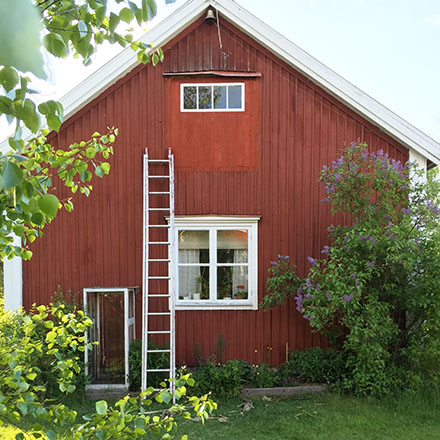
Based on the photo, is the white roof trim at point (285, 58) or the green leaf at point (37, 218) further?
the white roof trim at point (285, 58)

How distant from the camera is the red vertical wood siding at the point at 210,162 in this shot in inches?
298

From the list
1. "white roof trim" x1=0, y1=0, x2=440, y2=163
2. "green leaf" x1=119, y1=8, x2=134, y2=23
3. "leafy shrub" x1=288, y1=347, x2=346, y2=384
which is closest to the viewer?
"green leaf" x1=119, y1=8, x2=134, y2=23

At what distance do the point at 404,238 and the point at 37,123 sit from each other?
618 cm

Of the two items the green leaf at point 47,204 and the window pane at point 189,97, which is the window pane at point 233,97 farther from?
the green leaf at point 47,204

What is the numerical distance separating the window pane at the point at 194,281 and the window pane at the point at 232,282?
219 millimetres

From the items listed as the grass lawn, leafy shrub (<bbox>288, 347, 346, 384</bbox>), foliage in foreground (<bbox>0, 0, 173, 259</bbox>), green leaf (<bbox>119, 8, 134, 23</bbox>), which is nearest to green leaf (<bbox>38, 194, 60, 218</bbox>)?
foliage in foreground (<bbox>0, 0, 173, 259</bbox>)

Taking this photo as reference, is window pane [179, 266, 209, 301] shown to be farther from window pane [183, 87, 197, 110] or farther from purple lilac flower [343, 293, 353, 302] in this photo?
window pane [183, 87, 197, 110]

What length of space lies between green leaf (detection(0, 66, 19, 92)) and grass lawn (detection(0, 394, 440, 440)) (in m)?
5.21

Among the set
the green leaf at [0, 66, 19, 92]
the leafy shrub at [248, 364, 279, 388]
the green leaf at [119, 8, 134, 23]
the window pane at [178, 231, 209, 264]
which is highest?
the green leaf at [119, 8, 134, 23]

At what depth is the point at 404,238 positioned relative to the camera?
6.20 meters

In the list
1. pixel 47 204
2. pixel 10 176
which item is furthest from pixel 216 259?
pixel 10 176

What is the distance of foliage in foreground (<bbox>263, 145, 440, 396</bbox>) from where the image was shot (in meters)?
6.08

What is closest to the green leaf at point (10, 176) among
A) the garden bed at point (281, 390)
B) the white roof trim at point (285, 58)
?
the garden bed at point (281, 390)

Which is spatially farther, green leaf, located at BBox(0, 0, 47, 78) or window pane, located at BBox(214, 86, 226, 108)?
window pane, located at BBox(214, 86, 226, 108)
